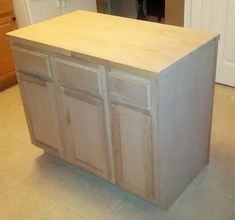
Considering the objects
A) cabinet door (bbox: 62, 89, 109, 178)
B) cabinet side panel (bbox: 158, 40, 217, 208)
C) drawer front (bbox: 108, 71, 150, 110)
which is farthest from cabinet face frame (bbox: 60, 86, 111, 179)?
cabinet side panel (bbox: 158, 40, 217, 208)

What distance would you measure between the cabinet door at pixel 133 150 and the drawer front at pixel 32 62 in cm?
48

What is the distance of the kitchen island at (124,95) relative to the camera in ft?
5.31

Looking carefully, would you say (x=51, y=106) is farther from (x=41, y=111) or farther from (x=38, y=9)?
(x=38, y=9)

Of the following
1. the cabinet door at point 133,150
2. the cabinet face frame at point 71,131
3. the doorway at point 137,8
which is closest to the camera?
the cabinet door at point 133,150

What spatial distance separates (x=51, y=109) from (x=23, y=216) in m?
0.62

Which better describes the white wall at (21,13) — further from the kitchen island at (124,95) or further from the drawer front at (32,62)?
the drawer front at (32,62)

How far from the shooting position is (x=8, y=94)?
3.32 meters

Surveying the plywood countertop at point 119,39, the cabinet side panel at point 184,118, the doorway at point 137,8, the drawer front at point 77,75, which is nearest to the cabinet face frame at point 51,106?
the drawer front at point 77,75

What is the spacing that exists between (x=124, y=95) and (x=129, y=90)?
49 mm

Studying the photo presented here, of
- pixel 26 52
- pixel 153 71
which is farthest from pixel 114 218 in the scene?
pixel 26 52

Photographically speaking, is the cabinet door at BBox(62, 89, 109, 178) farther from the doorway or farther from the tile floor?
the doorway

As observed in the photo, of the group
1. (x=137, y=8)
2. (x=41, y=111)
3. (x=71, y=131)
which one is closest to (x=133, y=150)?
(x=71, y=131)

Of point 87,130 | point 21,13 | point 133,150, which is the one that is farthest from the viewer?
point 21,13

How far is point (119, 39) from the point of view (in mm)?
1874
